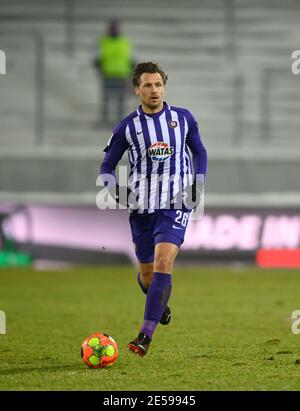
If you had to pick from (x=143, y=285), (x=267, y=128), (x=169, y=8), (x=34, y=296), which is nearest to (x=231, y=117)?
(x=267, y=128)

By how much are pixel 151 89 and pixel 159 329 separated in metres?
2.74

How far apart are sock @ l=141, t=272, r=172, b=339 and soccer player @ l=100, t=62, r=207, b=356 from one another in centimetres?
2

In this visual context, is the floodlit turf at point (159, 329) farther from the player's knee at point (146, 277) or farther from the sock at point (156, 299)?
the player's knee at point (146, 277)

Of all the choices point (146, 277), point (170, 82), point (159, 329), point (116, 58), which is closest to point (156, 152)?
point (146, 277)

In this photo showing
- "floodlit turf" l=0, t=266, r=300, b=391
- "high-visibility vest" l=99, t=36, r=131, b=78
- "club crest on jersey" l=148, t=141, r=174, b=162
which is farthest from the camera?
"high-visibility vest" l=99, t=36, r=131, b=78

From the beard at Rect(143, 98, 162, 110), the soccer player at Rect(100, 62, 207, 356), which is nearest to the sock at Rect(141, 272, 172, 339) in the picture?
the soccer player at Rect(100, 62, 207, 356)

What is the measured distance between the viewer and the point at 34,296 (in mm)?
11312

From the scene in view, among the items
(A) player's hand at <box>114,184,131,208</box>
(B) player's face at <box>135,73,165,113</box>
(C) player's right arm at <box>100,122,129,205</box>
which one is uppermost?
(B) player's face at <box>135,73,165,113</box>

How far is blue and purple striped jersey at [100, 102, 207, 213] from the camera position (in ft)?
21.8

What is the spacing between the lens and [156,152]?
6.64 metres

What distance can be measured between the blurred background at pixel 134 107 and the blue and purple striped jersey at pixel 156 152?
8.07m

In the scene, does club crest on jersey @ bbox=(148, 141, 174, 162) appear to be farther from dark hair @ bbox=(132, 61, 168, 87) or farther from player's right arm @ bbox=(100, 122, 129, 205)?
dark hair @ bbox=(132, 61, 168, 87)

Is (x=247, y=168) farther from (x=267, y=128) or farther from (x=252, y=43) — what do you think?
(x=252, y=43)

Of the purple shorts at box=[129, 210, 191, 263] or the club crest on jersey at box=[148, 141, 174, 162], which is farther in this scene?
the club crest on jersey at box=[148, 141, 174, 162]
